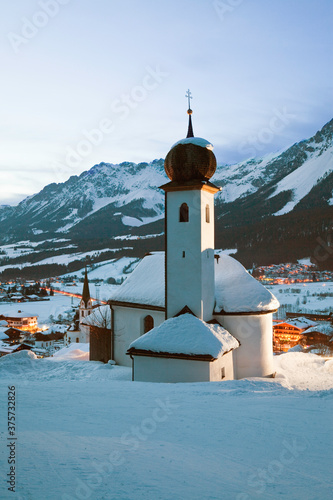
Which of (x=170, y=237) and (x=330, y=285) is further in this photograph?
(x=330, y=285)

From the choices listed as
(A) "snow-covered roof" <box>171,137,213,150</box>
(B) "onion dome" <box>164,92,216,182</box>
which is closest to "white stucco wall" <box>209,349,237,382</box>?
(B) "onion dome" <box>164,92,216,182</box>

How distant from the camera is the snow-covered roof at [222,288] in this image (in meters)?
19.8

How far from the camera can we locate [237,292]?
20.3 m

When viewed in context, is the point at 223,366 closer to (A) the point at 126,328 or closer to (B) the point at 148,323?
(B) the point at 148,323

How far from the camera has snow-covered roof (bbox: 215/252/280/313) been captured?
19.6 m

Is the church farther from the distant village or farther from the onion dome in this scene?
the distant village

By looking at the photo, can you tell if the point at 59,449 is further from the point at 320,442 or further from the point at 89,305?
the point at 89,305

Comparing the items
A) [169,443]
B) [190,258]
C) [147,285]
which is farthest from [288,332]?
[169,443]

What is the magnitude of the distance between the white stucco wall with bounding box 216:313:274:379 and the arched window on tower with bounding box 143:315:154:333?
12.3 ft

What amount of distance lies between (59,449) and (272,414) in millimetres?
4743

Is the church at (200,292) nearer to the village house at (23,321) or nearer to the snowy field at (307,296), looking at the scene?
the snowy field at (307,296)

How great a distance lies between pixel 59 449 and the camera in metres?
6.80

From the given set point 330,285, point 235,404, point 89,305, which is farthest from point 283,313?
point 235,404
